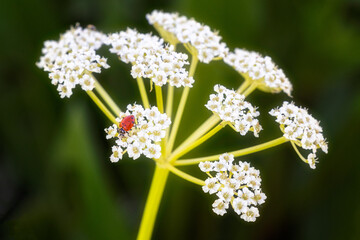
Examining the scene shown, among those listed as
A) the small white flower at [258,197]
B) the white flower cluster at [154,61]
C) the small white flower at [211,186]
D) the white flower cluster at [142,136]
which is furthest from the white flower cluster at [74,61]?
the small white flower at [258,197]

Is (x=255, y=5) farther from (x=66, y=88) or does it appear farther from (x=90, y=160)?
(x=66, y=88)

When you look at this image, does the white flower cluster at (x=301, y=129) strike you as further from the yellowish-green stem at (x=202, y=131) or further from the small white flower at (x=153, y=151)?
the small white flower at (x=153, y=151)

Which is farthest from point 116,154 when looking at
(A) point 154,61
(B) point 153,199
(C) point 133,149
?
(A) point 154,61

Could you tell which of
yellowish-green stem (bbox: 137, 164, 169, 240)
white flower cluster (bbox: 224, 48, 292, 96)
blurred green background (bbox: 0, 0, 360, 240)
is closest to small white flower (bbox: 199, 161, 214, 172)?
yellowish-green stem (bbox: 137, 164, 169, 240)

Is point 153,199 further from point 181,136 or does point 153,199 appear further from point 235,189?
point 181,136
